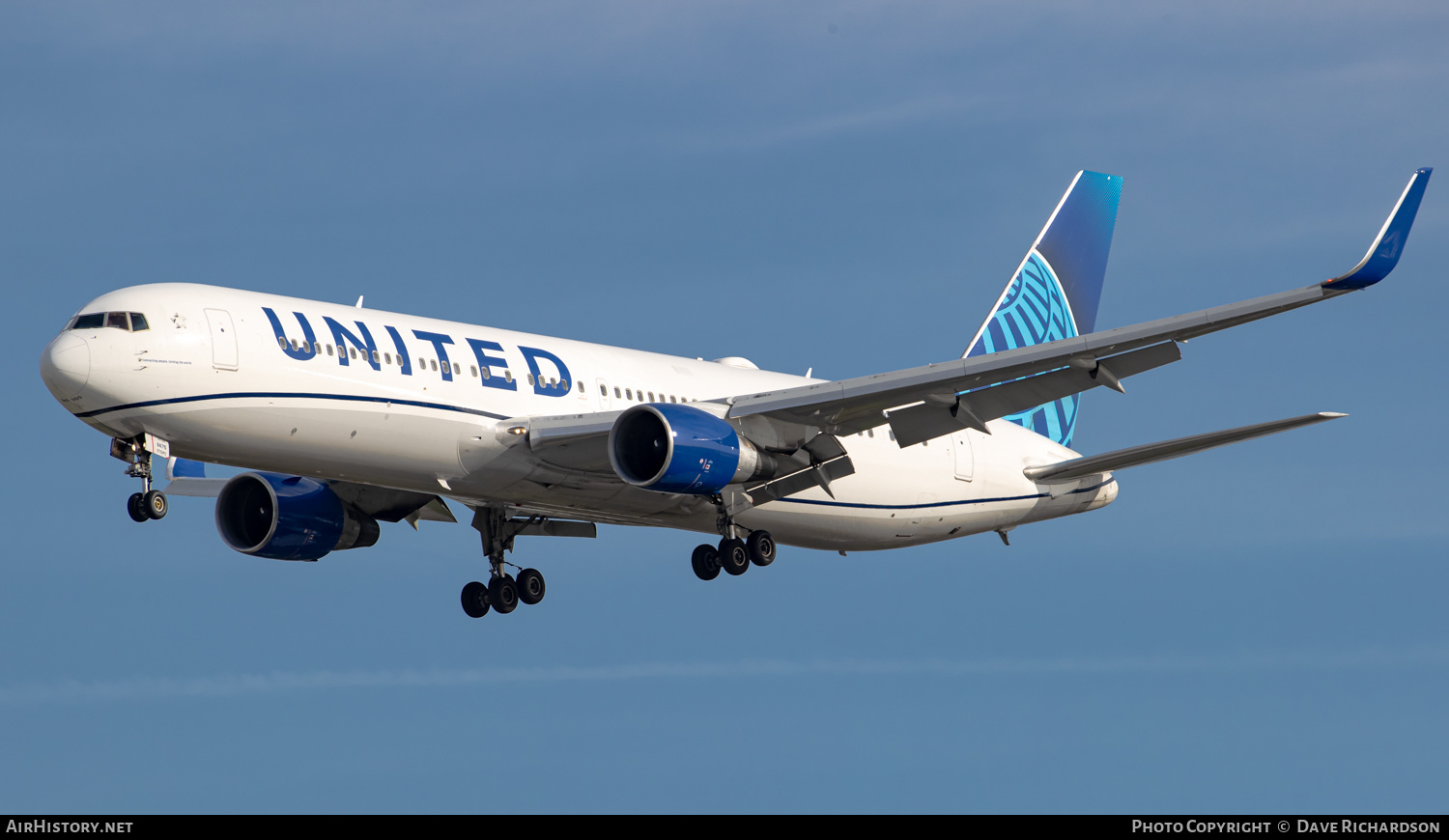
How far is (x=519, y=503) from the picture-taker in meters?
34.0

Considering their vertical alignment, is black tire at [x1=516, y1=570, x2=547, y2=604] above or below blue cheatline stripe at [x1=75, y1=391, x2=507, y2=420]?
below

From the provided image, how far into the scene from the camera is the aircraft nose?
2806 centimetres

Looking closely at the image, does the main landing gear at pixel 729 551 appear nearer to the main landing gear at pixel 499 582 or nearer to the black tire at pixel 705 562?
the black tire at pixel 705 562

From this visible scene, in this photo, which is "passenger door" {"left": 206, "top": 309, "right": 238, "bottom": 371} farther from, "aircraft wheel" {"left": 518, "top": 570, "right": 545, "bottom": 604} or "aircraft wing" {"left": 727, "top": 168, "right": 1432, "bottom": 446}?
"aircraft wheel" {"left": 518, "top": 570, "right": 545, "bottom": 604}

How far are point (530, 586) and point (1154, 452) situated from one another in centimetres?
1357

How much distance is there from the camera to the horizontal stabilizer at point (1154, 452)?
31.8 m

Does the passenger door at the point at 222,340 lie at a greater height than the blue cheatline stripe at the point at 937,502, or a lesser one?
greater

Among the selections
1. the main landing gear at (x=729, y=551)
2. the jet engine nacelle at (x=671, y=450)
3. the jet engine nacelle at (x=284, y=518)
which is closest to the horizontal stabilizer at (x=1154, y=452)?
the main landing gear at (x=729, y=551)

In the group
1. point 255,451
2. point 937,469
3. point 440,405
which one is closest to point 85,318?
point 255,451

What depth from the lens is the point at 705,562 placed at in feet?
116

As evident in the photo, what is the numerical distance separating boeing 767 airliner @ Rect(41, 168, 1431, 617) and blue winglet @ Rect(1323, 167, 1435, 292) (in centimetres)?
4

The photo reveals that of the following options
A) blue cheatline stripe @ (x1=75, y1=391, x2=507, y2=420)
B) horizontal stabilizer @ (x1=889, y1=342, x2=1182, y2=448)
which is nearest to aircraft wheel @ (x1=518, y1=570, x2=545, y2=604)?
blue cheatline stripe @ (x1=75, y1=391, x2=507, y2=420)

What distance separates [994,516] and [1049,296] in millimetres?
10012

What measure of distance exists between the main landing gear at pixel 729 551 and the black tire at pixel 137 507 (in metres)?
11.0
